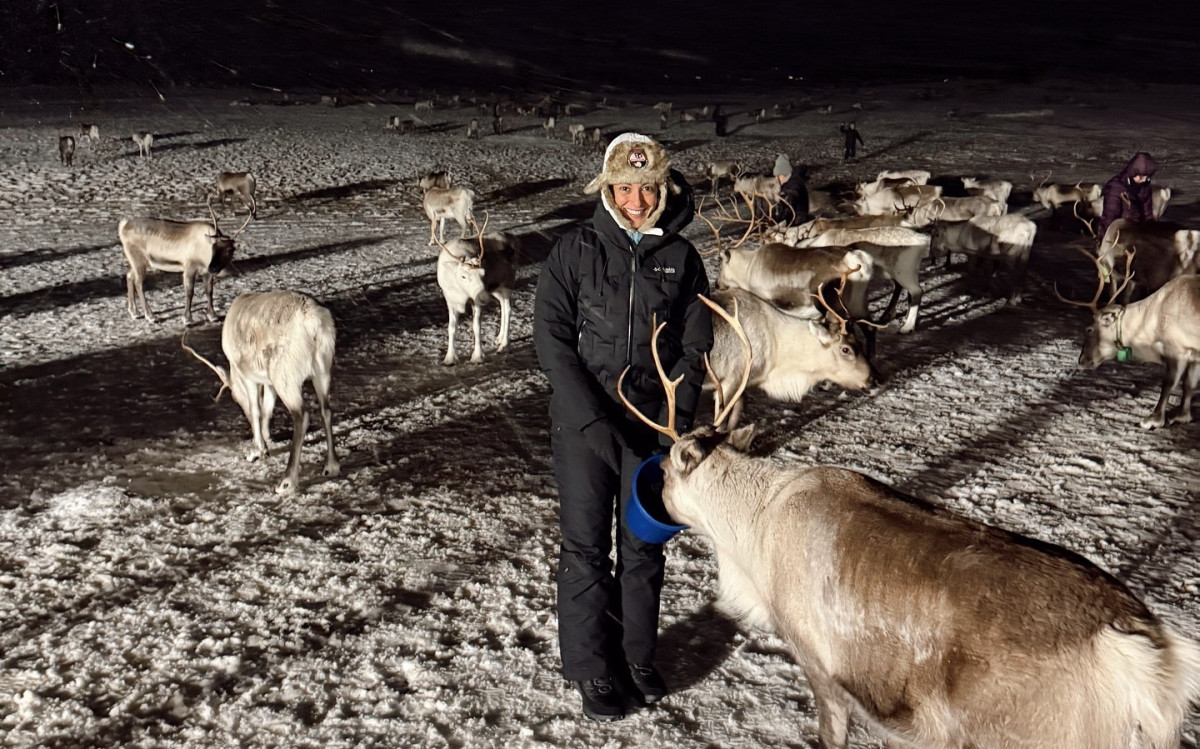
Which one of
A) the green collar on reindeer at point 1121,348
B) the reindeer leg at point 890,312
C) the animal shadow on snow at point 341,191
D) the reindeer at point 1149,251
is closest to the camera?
the green collar on reindeer at point 1121,348

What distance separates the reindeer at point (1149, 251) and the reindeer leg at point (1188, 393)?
296cm

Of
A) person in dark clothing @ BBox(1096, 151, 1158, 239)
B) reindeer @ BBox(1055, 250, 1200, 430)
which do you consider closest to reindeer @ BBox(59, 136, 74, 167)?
person in dark clothing @ BBox(1096, 151, 1158, 239)

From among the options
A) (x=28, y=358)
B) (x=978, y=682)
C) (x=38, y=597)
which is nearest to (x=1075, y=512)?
(x=978, y=682)

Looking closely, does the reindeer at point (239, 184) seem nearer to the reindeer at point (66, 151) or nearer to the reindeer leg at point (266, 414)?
the reindeer at point (66, 151)

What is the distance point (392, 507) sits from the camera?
16.8 feet

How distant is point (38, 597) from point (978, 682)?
4078 millimetres

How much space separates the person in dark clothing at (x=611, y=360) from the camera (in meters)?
2.99

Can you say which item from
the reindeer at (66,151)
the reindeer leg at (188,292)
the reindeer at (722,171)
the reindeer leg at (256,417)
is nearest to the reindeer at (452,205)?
the reindeer leg at (188,292)

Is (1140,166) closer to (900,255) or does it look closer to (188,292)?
(900,255)

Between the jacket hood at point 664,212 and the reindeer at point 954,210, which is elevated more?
the jacket hood at point 664,212

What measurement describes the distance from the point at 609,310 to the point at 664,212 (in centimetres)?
38

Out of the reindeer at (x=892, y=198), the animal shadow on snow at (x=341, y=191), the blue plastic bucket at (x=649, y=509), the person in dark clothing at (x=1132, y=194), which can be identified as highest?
the person in dark clothing at (x=1132, y=194)

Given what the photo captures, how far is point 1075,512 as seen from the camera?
499cm

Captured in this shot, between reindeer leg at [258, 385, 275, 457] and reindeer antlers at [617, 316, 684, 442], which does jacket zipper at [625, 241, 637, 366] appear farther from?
reindeer leg at [258, 385, 275, 457]
